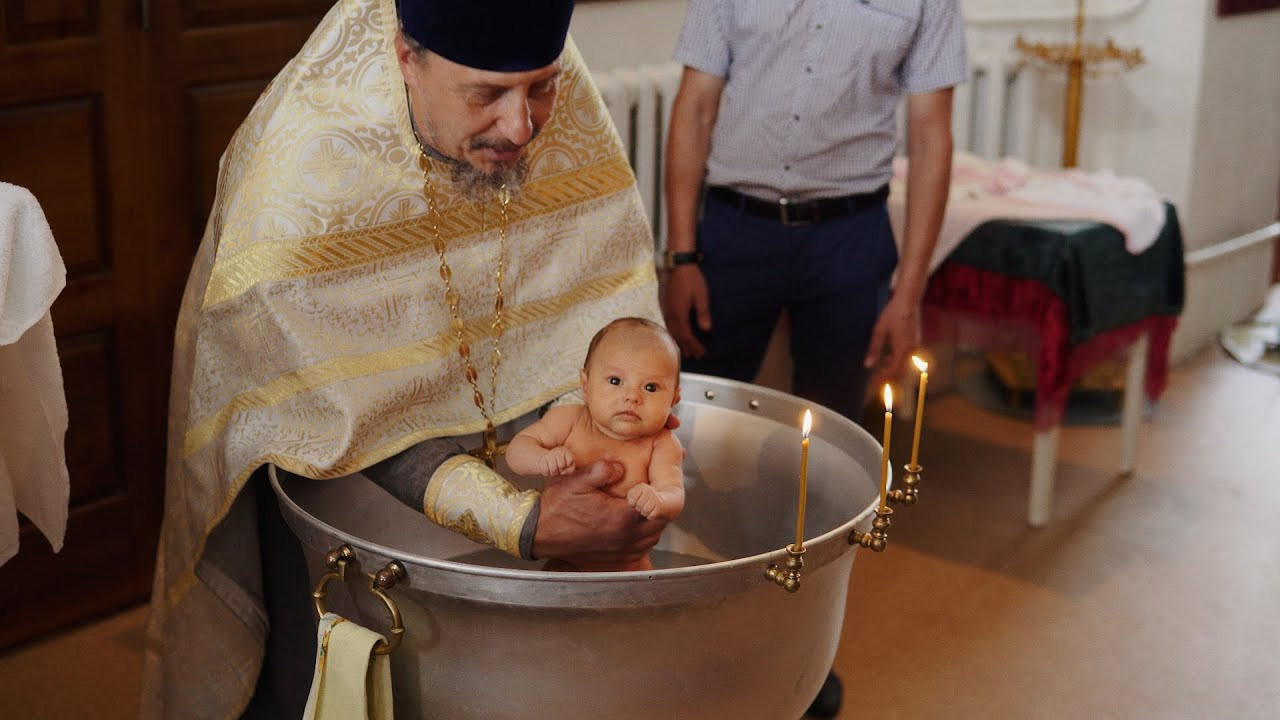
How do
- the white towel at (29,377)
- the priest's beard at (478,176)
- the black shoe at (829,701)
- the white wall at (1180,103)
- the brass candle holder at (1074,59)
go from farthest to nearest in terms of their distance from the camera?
the white wall at (1180,103), the brass candle holder at (1074,59), the black shoe at (829,701), the priest's beard at (478,176), the white towel at (29,377)

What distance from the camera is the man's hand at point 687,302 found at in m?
2.58

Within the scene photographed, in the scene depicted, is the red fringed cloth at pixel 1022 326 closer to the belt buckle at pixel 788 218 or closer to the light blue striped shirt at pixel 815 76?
the light blue striped shirt at pixel 815 76

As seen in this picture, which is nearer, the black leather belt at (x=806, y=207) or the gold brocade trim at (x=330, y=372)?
the gold brocade trim at (x=330, y=372)

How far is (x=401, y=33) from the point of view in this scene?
4.78ft

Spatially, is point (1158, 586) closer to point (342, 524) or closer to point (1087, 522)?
point (1087, 522)

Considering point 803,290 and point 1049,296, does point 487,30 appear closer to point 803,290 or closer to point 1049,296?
point 803,290

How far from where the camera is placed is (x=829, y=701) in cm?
240

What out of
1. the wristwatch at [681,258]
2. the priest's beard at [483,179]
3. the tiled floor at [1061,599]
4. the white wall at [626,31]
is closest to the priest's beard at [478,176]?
the priest's beard at [483,179]

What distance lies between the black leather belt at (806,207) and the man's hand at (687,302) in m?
0.15

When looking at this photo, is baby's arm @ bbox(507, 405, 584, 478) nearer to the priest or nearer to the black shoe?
the priest

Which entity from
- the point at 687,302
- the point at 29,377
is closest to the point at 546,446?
the point at 29,377

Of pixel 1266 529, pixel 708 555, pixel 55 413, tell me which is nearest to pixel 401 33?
pixel 55 413

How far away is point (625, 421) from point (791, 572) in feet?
1.14

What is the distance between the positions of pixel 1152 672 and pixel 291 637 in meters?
1.61
